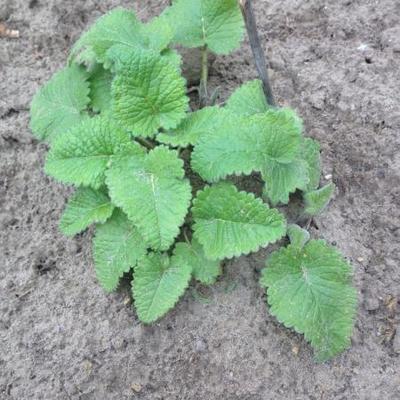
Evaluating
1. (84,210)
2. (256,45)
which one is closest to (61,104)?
(84,210)

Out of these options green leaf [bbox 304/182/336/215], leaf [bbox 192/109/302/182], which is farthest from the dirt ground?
leaf [bbox 192/109/302/182]

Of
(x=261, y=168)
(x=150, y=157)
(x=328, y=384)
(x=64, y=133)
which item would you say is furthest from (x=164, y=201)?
(x=328, y=384)

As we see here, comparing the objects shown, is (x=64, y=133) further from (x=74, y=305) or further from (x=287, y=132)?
(x=287, y=132)

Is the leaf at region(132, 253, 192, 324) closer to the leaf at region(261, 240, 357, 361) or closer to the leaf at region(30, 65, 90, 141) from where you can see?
the leaf at region(261, 240, 357, 361)

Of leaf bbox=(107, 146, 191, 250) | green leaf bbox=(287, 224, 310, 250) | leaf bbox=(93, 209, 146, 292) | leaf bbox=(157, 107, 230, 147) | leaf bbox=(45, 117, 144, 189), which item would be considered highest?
leaf bbox=(45, 117, 144, 189)

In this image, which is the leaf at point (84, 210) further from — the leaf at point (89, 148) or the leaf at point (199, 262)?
the leaf at point (199, 262)

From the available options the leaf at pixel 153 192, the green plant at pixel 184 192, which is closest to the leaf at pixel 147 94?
the green plant at pixel 184 192
